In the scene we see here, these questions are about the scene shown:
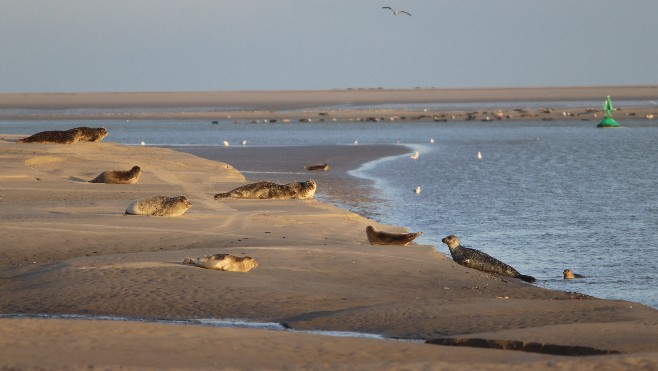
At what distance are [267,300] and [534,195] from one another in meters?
14.1

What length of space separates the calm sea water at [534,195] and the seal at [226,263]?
141 inches

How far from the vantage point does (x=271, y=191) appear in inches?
766

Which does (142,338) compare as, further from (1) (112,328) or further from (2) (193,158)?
(2) (193,158)

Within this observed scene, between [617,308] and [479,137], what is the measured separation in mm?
39997

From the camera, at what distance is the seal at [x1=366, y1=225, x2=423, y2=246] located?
47.0 ft

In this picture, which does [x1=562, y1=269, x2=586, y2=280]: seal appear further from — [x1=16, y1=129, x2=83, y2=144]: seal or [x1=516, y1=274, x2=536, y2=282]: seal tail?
[x1=16, y1=129, x2=83, y2=144]: seal

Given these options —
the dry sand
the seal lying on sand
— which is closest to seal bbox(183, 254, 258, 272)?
the dry sand

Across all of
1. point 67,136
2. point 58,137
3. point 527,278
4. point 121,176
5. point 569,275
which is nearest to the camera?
point 527,278

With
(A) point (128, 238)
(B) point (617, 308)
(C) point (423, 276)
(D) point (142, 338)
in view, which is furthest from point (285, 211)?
(D) point (142, 338)

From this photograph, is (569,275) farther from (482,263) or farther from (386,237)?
(386,237)

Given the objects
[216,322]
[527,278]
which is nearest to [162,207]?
[527,278]

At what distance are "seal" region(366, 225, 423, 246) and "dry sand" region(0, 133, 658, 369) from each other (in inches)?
12.3

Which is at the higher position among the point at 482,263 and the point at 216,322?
the point at 216,322

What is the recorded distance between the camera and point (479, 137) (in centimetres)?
5000
